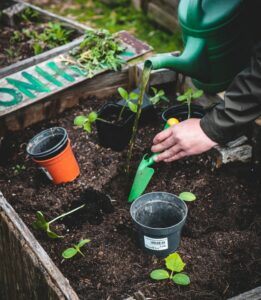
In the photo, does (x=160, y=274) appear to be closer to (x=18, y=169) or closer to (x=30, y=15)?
(x=18, y=169)

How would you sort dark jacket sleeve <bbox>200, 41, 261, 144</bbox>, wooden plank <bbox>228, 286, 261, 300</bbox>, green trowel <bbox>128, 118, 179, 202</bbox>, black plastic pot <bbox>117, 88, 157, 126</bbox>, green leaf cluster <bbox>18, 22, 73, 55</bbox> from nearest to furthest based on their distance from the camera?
wooden plank <bbox>228, 286, 261, 300</bbox> → dark jacket sleeve <bbox>200, 41, 261, 144</bbox> → green trowel <bbox>128, 118, 179, 202</bbox> → black plastic pot <bbox>117, 88, 157, 126</bbox> → green leaf cluster <bbox>18, 22, 73, 55</bbox>

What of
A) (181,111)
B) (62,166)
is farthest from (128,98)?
(62,166)


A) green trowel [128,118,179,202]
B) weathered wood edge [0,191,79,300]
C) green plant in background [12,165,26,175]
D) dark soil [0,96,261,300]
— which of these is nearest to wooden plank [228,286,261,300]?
dark soil [0,96,261,300]

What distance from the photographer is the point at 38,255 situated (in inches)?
74.4

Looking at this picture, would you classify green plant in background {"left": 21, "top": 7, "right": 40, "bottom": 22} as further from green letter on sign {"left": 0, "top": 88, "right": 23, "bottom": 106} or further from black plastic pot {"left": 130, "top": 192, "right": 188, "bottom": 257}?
black plastic pot {"left": 130, "top": 192, "right": 188, "bottom": 257}

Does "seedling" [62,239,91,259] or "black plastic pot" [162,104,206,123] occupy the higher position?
"black plastic pot" [162,104,206,123]

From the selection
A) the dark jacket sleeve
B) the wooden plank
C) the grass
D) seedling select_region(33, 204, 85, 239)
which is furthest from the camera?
the grass

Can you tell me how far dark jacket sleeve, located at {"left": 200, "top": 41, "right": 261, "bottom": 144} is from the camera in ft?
6.40

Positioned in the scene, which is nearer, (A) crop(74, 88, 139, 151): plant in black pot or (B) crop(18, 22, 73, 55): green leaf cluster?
(A) crop(74, 88, 139, 151): plant in black pot

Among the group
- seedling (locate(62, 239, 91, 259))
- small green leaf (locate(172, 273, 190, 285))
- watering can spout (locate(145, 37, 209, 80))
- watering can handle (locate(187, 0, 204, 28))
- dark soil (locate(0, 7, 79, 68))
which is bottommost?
small green leaf (locate(172, 273, 190, 285))

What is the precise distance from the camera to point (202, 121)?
2088mm

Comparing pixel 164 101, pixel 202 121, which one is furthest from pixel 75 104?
pixel 202 121

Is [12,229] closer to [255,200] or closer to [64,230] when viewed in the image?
[64,230]

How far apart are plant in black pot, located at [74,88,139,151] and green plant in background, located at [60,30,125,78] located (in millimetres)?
405
